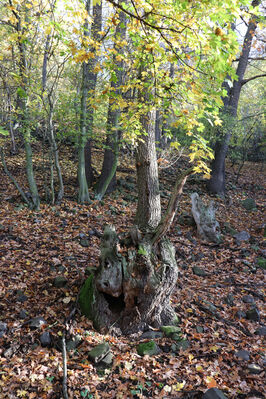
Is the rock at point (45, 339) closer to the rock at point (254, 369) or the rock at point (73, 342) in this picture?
the rock at point (73, 342)

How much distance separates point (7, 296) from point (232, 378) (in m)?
3.75

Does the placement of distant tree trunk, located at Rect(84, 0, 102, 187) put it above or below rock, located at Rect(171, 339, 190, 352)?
above

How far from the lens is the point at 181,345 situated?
4109 millimetres

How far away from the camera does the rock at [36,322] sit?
3918mm

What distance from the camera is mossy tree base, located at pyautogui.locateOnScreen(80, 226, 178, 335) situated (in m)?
4.09

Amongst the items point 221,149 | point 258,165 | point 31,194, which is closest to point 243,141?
point 221,149

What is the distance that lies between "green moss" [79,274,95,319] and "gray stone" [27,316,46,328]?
669 mm

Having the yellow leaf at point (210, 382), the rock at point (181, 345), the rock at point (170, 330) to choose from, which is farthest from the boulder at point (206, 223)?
the yellow leaf at point (210, 382)

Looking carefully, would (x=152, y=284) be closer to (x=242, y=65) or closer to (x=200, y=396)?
(x=200, y=396)

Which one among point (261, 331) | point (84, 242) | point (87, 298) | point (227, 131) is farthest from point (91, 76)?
→ point (261, 331)

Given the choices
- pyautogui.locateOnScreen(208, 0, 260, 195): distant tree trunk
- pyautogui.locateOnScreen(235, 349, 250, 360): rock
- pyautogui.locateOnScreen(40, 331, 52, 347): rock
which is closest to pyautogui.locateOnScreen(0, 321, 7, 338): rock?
pyautogui.locateOnScreen(40, 331, 52, 347): rock

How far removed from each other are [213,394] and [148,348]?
1115mm

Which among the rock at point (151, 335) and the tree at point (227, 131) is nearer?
the rock at point (151, 335)

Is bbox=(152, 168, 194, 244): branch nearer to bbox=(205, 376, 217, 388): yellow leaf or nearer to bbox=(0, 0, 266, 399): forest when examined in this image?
bbox=(0, 0, 266, 399): forest
